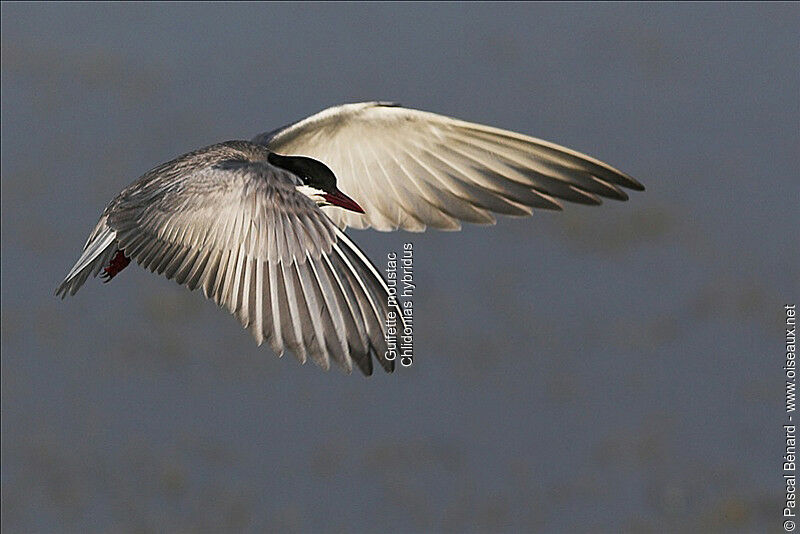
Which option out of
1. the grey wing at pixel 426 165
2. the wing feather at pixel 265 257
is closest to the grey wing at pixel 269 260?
the wing feather at pixel 265 257

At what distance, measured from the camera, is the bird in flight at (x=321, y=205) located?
12.2ft

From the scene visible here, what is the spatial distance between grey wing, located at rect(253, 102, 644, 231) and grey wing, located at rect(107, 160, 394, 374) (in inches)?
24.4

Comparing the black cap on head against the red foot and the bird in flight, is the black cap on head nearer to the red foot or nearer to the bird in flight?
the bird in flight

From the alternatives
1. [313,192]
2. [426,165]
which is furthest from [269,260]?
[426,165]

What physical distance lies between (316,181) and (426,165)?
55 centimetres

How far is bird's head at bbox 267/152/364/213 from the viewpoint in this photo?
14.0 ft

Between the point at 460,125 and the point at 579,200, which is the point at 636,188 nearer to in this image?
the point at 579,200

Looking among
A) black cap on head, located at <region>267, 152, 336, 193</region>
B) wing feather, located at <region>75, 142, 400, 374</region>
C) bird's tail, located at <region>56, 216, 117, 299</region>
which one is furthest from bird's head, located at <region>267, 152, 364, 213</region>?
bird's tail, located at <region>56, 216, 117, 299</region>

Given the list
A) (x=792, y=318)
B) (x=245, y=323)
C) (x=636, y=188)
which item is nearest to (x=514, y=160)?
(x=636, y=188)

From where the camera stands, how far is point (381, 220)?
4664 millimetres

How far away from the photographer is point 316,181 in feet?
14.0

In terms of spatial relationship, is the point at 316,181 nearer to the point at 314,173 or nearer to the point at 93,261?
the point at 314,173

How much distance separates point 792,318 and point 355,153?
3641 millimetres

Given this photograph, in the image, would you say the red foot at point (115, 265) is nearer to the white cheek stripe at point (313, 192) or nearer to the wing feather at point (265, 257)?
the wing feather at point (265, 257)
